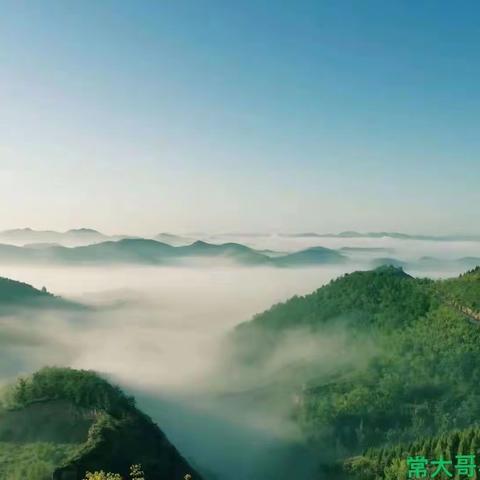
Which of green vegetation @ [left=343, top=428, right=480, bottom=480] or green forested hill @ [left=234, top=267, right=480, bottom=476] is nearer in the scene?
green vegetation @ [left=343, top=428, right=480, bottom=480]

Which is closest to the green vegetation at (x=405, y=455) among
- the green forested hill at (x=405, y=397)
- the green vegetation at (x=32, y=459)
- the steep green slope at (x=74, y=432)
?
the green forested hill at (x=405, y=397)

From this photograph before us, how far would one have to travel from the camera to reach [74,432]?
10994cm

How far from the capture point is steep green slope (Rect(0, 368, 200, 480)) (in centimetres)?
9738

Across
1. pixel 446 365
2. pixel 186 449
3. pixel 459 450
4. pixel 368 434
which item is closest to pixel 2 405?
pixel 186 449

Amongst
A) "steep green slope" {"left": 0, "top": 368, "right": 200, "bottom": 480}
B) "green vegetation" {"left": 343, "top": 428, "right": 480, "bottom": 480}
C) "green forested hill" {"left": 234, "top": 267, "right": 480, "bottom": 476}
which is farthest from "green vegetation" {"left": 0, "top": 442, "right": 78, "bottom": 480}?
"green forested hill" {"left": 234, "top": 267, "right": 480, "bottom": 476}

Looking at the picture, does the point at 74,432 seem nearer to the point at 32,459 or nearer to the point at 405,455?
the point at 32,459

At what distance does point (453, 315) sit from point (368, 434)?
51.4m

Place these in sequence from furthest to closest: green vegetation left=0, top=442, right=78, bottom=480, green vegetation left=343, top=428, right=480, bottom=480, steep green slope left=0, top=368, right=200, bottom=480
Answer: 1. green vegetation left=343, top=428, right=480, bottom=480
2. steep green slope left=0, top=368, right=200, bottom=480
3. green vegetation left=0, top=442, right=78, bottom=480

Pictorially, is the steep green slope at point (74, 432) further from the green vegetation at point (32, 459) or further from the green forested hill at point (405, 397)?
the green forested hill at point (405, 397)

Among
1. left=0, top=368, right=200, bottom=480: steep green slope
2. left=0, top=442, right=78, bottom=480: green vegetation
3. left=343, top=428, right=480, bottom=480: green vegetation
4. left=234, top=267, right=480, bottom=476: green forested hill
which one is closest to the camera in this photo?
left=0, top=442, right=78, bottom=480: green vegetation

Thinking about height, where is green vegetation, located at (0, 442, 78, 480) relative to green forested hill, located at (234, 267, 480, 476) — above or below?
above

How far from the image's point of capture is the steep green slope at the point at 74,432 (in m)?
97.4

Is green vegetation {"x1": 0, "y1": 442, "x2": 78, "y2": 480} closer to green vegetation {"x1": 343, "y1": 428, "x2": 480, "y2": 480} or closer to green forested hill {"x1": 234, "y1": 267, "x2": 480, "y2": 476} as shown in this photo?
green vegetation {"x1": 343, "y1": 428, "x2": 480, "y2": 480}

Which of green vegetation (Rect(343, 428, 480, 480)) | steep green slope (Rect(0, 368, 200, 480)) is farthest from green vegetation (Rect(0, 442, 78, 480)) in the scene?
green vegetation (Rect(343, 428, 480, 480))
